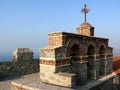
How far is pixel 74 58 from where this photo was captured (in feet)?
30.1

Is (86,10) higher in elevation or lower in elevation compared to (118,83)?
higher

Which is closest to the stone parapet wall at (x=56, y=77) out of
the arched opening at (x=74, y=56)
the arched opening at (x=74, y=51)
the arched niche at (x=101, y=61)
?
the arched opening at (x=74, y=56)

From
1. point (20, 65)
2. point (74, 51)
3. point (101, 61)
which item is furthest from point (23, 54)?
point (101, 61)

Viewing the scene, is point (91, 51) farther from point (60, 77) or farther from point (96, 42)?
point (60, 77)

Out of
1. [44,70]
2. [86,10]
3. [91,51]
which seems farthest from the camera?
[86,10]

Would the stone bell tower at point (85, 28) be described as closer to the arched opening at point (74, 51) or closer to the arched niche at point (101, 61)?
the arched niche at point (101, 61)

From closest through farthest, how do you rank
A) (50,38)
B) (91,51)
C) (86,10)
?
(50,38) < (91,51) < (86,10)

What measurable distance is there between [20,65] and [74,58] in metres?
5.07

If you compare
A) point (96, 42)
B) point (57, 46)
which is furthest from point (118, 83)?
point (57, 46)

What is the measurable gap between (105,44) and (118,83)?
10.1 ft

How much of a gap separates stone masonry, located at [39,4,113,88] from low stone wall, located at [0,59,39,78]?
457 centimetres

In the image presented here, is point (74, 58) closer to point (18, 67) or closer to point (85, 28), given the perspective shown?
point (85, 28)

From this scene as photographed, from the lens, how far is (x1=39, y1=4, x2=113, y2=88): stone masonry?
7180 millimetres

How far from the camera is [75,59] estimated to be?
30.2 ft
